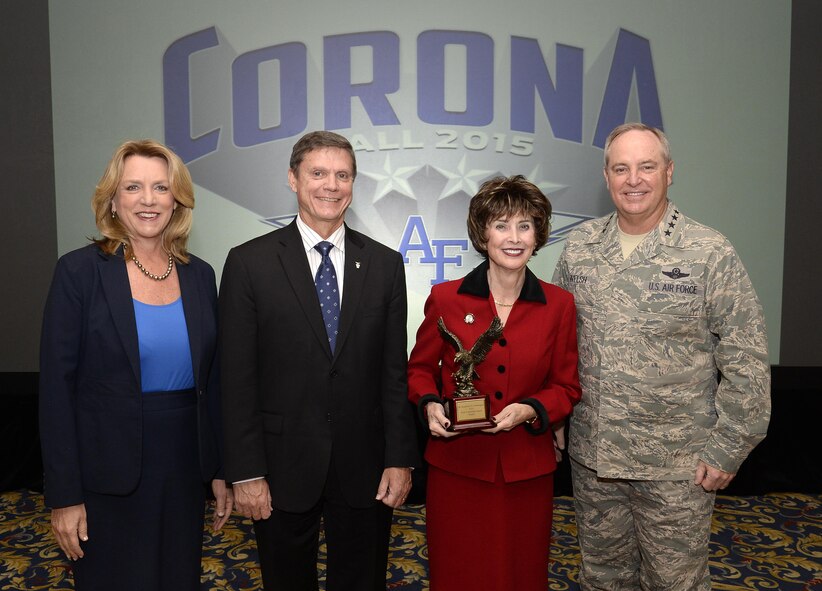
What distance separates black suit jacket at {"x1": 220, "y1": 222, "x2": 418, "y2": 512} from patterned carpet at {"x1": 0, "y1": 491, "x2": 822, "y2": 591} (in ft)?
4.73

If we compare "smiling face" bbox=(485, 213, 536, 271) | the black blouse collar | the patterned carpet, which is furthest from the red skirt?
the patterned carpet

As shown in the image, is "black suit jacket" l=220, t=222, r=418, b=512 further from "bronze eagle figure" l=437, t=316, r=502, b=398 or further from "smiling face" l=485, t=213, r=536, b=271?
"smiling face" l=485, t=213, r=536, b=271

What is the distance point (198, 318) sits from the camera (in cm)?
182

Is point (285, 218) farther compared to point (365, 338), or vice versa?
point (285, 218)

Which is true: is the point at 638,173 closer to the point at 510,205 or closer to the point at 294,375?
the point at 510,205

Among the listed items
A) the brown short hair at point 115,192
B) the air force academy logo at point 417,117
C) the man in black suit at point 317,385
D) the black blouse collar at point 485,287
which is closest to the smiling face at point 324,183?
the man in black suit at point 317,385

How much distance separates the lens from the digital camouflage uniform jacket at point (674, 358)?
1.96m

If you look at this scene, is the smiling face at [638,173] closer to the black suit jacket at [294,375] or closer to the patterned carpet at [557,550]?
the black suit jacket at [294,375]

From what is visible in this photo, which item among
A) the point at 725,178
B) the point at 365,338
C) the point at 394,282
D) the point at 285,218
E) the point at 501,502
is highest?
the point at 725,178

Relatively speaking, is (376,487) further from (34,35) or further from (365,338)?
(34,35)

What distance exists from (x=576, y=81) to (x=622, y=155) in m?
2.13

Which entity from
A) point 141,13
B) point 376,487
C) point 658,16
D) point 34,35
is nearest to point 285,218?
point 141,13

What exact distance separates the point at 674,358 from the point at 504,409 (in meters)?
0.68

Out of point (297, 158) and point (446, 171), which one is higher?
point (446, 171)
